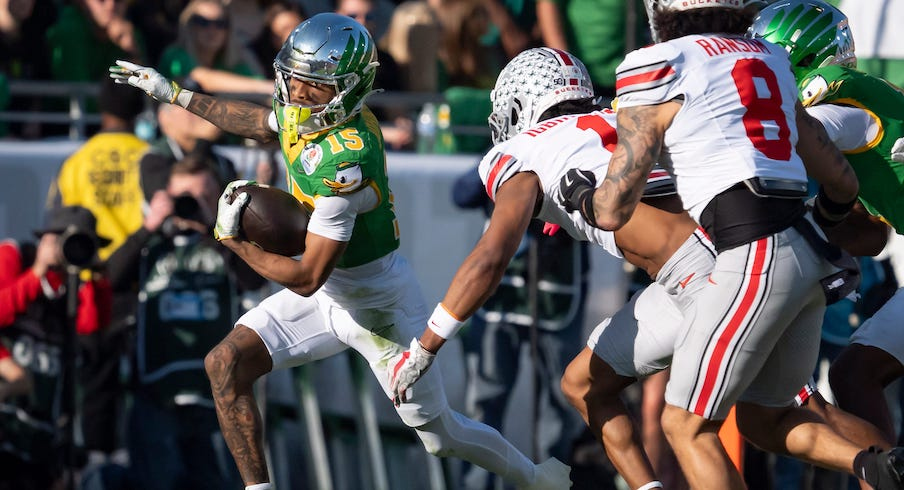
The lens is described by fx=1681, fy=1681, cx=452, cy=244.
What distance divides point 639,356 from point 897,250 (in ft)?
8.53

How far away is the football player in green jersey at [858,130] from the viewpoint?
5.54 meters

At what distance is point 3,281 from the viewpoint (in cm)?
805

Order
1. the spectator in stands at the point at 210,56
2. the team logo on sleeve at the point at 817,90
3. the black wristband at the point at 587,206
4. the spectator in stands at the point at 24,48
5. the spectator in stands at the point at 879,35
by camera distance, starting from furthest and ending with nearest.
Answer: the spectator in stands at the point at 24,48
the spectator in stands at the point at 210,56
the spectator in stands at the point at 879,35
the team logo on sleeve at the point at 817,90
the black wristband at the point at 587,206

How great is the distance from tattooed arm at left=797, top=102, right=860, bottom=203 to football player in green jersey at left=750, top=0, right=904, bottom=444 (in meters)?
0.35

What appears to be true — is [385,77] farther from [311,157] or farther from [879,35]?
[311,157]

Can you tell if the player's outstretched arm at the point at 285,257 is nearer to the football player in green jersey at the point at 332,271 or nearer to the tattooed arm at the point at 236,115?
the football player in green jersey at the point at 332,271

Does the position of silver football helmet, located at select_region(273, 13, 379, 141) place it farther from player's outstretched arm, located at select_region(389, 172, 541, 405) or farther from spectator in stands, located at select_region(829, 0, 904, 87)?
spectator in stands, located at select_region(829, 0, 904, 87)

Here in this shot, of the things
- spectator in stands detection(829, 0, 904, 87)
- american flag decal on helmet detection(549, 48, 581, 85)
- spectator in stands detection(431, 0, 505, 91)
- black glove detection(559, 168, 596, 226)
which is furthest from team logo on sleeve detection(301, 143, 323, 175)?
spectator in stands detection(829, 0, 904, 87)

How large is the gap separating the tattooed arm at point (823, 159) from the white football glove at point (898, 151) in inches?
18.2

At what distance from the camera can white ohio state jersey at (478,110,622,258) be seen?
17.2 ft

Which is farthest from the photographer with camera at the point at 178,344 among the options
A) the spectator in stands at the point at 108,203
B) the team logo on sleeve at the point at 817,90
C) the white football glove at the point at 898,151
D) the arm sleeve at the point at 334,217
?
the white football glove at the point at 898,151

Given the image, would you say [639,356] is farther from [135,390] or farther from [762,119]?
[135,390]

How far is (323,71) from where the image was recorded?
599cm

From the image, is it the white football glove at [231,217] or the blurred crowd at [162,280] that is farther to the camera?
the blurred crowd at [162,280]
